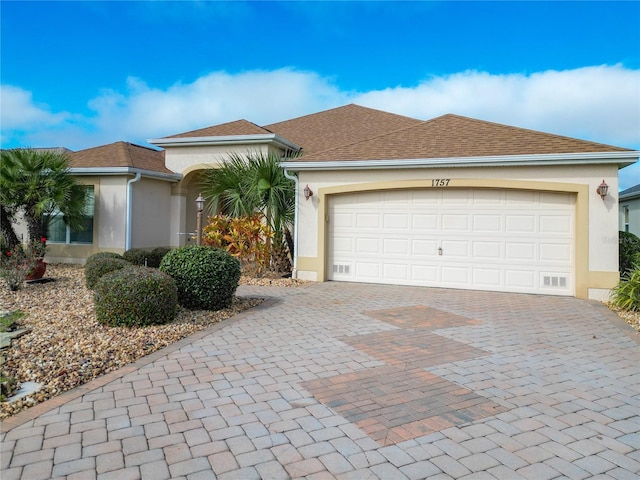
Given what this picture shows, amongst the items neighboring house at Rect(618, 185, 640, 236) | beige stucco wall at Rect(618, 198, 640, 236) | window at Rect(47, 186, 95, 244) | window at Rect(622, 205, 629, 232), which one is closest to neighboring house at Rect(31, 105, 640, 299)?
window at Rect(47, 186, 95, 244)

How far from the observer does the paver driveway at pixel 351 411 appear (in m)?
2.83

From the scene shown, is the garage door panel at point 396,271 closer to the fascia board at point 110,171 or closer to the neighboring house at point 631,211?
the fascia board at point 110,171

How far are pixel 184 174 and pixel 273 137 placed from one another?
12.9 feet

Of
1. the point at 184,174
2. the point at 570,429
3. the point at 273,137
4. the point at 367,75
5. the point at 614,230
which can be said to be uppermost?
the point at 367,75

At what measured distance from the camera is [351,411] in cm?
365

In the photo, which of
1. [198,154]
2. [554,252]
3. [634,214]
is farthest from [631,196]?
[198,154]

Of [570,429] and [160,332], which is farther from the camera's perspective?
[160,332]

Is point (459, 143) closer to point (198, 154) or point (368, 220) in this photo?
point (368, 220)

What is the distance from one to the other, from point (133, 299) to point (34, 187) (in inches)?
321

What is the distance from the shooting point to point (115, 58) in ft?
48.3

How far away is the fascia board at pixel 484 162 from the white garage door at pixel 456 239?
2.33 feet

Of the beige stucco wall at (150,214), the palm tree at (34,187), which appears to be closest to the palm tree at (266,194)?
the beige stucco wall at (150,214)

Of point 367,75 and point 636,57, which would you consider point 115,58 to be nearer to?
point 367,75

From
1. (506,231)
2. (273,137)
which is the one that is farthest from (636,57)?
(273,137)
